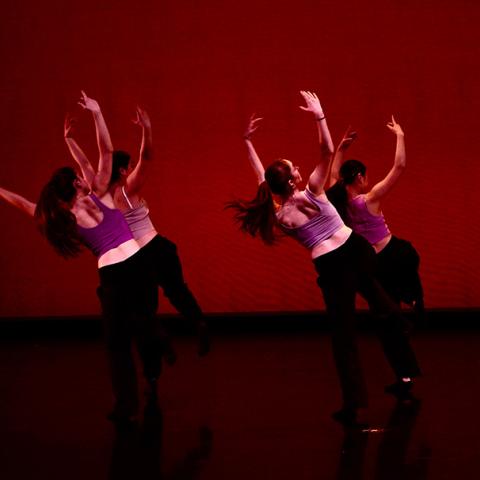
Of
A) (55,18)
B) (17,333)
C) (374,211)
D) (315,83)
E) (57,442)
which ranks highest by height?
(55,18)

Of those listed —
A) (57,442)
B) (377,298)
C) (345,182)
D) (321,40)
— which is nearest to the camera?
(57,442)

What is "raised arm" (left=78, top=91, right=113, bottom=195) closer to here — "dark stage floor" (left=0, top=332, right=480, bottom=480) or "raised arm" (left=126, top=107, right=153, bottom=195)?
"raised arm" (left=126, top=107, right=153, bottom=195)

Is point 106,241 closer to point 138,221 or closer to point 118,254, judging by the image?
point 118,254

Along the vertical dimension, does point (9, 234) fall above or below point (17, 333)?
above

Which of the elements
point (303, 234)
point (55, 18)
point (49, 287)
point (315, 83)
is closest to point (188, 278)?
point (49, 287)

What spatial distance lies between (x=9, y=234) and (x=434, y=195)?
126 inches

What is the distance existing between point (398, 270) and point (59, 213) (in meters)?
1.78

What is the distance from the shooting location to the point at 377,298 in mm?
3404

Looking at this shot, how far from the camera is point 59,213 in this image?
124 inches

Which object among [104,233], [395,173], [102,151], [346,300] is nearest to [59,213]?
[104,233]

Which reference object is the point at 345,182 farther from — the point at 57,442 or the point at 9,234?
the point at 9,234

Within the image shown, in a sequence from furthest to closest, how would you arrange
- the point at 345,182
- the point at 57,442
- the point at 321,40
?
1. the point at 321,40
2. the point at 345,182
3. the point at 57,442

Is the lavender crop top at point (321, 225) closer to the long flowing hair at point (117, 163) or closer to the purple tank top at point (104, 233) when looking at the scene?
the purple tank top at point (104, 233)

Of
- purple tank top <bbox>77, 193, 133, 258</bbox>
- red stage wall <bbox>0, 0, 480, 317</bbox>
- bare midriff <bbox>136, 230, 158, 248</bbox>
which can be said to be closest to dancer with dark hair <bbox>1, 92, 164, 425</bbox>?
purple tank top <bbox>77, 193, 133, 258</bbox>
